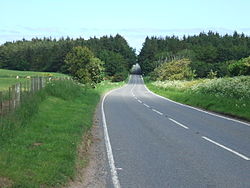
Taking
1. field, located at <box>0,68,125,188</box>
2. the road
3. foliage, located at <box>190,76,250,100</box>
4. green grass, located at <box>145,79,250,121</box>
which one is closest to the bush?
foliage, located at <box>190,76,250,100</box>

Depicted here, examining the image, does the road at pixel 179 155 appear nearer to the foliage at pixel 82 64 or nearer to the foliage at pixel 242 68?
the foliage at pixel 82 64

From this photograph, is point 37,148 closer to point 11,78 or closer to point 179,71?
point 11,78

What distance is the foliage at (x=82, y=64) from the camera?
47.4 metres

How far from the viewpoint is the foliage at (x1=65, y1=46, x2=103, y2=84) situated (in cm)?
4741

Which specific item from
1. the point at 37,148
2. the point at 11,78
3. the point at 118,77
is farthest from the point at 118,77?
the point at 37,148

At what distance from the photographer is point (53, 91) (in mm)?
25453

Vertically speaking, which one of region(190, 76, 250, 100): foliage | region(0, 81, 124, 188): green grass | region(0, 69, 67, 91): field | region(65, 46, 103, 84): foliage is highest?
region(65, 46, 103, 84): foliage

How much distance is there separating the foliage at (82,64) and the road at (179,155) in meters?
31.3

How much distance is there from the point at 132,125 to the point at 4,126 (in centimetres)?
739

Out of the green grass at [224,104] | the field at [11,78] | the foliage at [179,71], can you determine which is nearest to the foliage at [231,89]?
the green grass at [224,104]

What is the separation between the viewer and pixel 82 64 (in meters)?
47.9

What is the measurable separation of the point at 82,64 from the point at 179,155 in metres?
38.7

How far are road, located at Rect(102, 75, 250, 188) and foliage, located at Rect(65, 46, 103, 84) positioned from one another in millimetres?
31281

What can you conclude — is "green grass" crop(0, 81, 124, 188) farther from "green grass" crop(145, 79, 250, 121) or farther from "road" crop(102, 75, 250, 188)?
"green grass" crop(145, 79, 250, 121)
